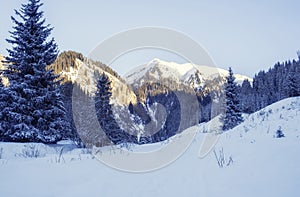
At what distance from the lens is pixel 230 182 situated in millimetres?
2381

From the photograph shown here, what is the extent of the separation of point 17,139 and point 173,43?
8732mm

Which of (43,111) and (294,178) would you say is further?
(43,111)

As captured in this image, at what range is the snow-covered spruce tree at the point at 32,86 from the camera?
39.3 feet

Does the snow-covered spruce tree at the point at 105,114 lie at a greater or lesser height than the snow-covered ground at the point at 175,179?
greater

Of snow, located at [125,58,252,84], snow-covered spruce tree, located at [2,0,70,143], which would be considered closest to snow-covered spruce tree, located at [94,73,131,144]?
snow, located at [125,58,252,84]

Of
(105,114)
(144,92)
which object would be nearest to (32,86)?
(105,114)

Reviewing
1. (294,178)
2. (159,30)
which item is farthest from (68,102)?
(294,178)

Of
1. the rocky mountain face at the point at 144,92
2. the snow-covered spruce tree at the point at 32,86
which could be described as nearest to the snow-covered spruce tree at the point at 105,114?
the rocky mountain face at the point at 144,92

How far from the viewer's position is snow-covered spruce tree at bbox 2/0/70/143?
39.3 ft

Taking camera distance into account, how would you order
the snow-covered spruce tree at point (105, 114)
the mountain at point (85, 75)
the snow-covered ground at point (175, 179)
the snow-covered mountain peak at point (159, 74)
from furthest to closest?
the mountain at point (85, 75), the snow-covered mountain peak at point (159, 74), the snow-covered spruce tree at point (105, 114), the snow-covered ground at point (175, 179)

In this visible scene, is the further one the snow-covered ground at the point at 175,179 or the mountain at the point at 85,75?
the mountain at the point at 85,75

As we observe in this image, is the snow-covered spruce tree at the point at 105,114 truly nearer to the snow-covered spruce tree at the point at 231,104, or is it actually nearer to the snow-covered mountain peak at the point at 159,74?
the snow-covered mountain peak at the point at 159,74

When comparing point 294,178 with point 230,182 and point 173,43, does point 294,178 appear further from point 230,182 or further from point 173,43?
point 173,43

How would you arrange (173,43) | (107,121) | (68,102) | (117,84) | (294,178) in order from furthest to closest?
(117,84), (68,102), (107,121), (173,43), (294,178)
